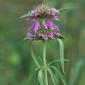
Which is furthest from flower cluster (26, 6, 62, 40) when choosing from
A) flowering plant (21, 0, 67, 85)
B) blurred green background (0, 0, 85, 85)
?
blurred green background (0, 0, 85, 85)

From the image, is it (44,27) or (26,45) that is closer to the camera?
(44,27)

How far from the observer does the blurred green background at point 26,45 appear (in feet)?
10.1

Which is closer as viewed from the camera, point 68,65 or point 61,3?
point 68,65

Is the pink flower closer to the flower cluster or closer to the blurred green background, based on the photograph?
the flower cluster

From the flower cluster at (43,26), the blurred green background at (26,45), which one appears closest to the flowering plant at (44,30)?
the flower cluster at (43,26)

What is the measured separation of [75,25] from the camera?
3.55m

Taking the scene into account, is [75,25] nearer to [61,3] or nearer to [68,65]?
[61,3]

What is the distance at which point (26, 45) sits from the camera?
4.03 metres

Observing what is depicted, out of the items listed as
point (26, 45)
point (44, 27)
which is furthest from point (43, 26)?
point (26, 45)

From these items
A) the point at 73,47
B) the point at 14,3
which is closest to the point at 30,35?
the point at 73,47

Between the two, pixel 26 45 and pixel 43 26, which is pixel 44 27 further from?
pixel 26 45

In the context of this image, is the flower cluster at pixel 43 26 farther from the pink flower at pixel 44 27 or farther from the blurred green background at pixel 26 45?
the blurred green background at pixel 26 45

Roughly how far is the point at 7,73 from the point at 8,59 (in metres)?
0.33

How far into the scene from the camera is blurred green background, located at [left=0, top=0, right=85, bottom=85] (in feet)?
10.1
